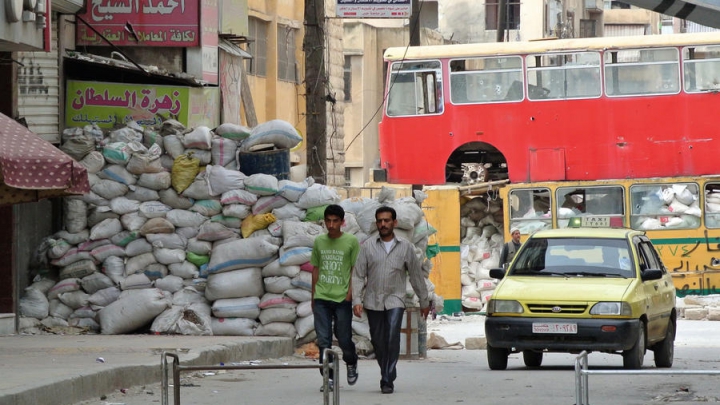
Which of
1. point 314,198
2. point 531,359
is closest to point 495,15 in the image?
point 314,198

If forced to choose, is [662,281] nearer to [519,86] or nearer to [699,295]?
[699,295]

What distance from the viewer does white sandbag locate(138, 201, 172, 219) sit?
52.0 ft

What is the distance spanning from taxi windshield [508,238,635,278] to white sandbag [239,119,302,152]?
312cm

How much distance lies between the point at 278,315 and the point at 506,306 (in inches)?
112

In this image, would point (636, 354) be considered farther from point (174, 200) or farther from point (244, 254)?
point (174, 200)

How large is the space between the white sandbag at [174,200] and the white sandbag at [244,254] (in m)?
0.72

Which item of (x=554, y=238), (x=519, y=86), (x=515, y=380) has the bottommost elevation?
(x=515, y=380)

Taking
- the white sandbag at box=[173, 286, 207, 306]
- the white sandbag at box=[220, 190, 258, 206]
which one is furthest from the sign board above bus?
the white sandbag at box=[173, 286, 207, 306]

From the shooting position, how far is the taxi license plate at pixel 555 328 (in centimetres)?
1352

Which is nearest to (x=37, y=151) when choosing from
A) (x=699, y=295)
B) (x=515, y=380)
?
(x=515, y=380)

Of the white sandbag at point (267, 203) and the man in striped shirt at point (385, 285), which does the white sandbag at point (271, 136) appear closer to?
the white sandbag at point (267, 203)

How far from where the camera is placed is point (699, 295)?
26172 mm

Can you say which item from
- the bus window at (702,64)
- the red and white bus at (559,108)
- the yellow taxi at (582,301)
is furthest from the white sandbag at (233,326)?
the bus window at (702,64)

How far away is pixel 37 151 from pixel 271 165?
14.1 ft
